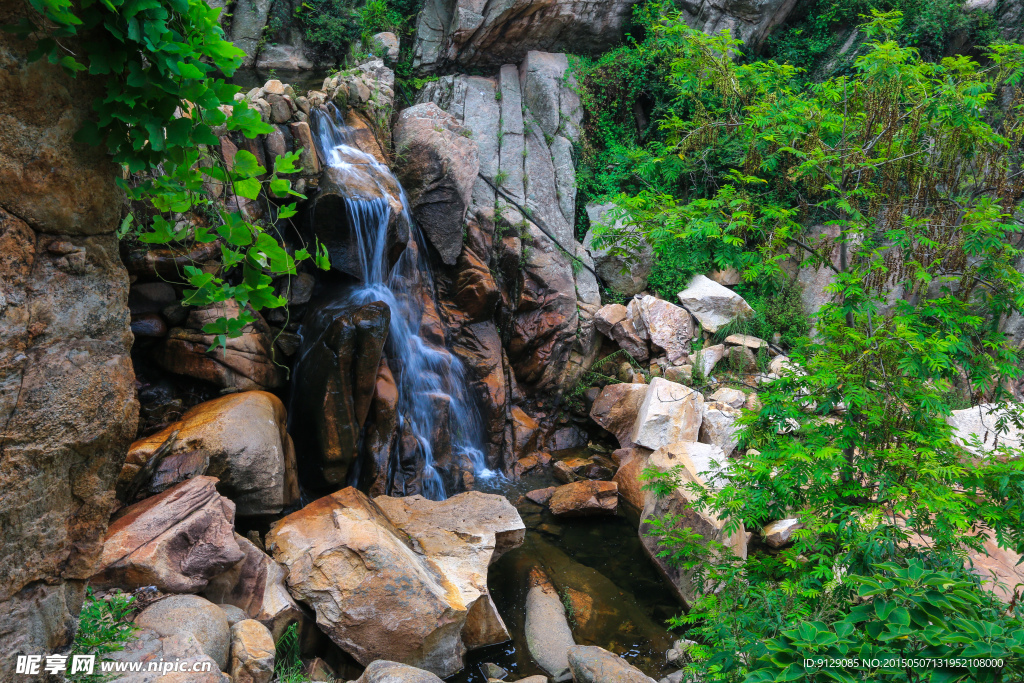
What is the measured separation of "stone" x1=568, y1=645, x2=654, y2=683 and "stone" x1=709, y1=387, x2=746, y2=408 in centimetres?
530

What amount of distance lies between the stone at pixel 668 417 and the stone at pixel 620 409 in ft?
1.76

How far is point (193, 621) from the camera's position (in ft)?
10.7

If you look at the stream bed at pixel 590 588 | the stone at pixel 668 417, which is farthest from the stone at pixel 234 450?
the stone at pixel 668 417

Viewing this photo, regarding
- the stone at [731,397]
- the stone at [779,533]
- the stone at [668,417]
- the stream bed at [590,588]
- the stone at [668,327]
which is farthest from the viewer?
the stone at [668,327]

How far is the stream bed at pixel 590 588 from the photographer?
477cm

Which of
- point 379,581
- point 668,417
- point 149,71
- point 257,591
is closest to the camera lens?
point 149,71

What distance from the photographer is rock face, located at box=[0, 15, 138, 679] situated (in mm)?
1750

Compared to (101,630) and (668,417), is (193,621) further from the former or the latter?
(668,417)

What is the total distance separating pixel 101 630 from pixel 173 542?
1165mm

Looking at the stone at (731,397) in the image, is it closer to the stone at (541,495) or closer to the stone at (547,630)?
the stone at (541,495)

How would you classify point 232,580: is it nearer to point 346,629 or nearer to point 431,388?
point 346,629

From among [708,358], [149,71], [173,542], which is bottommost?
[708,358]

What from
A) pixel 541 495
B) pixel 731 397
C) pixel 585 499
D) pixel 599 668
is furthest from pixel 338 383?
pixel 731 397

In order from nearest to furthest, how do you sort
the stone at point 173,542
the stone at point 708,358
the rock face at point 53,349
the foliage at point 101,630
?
the rock face at point 53,349 < the foliage at point 101,630 < the stone at point 173,542 < the stone at point 708,358
